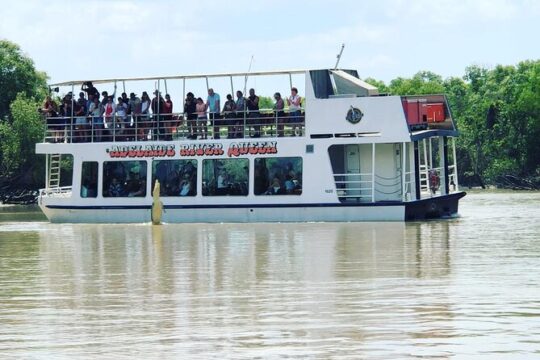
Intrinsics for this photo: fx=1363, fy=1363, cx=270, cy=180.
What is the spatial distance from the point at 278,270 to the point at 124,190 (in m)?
18.1

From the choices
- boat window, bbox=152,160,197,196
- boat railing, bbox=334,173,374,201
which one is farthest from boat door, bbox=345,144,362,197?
boat window, bbox=152,160,197,196

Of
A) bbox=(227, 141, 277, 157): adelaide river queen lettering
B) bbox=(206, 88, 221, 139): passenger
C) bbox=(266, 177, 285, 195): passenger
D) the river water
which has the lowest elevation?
the river water

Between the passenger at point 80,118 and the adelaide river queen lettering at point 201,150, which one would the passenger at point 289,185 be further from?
the passenger at point 80,118

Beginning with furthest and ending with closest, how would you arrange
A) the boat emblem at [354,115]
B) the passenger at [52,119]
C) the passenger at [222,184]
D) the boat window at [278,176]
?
the passenger at [52,119] < the passenger at [222,184] < the boat window at [278,176] < the boat emblem at [354,115]

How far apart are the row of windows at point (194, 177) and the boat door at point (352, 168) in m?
1.44

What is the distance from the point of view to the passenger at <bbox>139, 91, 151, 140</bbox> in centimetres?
4012

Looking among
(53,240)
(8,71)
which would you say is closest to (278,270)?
(53,240)

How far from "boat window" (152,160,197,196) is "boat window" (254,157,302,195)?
78.4 inches

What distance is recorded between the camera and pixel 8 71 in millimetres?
75375

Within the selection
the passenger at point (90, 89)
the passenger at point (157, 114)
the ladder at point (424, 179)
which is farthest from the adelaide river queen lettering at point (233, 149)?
the ladder at point (424, 179)

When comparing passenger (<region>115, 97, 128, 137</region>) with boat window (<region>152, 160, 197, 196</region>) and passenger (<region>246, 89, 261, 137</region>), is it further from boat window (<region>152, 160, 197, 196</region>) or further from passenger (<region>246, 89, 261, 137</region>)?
passenger (<region>246, 89, 261, 137</region>)

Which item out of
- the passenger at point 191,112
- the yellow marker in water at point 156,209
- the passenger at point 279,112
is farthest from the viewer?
the passenger at point 191,112

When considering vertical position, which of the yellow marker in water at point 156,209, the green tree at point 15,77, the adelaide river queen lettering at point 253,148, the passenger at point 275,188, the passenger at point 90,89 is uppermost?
the green tree at point 15,77

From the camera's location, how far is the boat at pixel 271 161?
36906 millimetres
